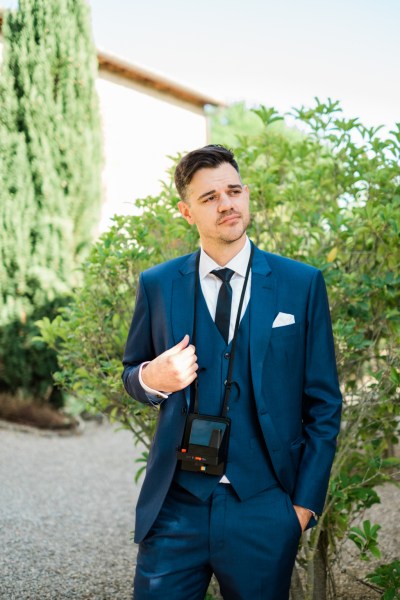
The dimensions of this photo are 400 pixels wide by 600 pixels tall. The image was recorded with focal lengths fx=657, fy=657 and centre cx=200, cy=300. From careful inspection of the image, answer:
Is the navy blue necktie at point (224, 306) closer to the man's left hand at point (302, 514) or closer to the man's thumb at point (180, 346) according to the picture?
the man's thumb at point (180, 346)

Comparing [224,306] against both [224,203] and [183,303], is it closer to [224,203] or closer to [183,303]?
[183,303]

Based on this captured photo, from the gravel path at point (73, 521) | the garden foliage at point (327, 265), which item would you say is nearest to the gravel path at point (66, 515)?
the gravel path at point (73, 521)

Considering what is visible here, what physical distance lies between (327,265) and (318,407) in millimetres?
1332

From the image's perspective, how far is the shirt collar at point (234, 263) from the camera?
2.40m

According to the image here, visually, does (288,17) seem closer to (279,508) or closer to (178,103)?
(178,103)

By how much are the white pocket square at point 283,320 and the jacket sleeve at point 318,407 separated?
0.07 m

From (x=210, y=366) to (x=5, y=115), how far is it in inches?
347

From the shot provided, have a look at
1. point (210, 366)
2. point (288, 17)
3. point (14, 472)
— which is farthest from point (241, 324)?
point (288, 17)

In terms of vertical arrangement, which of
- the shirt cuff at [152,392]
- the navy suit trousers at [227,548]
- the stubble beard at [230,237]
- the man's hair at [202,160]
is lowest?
the navy suit trousers at [227,548]

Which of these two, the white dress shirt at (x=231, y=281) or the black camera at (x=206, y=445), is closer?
the black camera at (x=206, y=445)

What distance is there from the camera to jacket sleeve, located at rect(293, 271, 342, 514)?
2.20 meters

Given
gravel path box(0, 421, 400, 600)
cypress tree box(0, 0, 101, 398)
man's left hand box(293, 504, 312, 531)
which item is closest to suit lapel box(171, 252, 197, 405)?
man's left hand box(293, 504, 312, 531)

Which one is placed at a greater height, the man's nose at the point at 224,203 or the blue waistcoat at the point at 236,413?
the man's nose at the point at 224,203

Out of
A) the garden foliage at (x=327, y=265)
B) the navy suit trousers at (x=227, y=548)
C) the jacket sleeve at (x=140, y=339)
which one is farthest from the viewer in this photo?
the garden foliage at (x=327, y=265)
